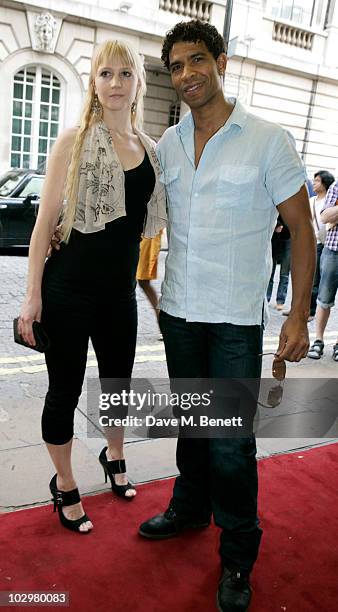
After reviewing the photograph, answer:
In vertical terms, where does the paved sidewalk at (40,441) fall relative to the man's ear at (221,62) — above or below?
below

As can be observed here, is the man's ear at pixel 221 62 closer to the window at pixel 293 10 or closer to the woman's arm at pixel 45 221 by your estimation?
the woman's arm at pixel 45 221

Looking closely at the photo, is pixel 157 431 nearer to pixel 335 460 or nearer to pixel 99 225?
pixel 335 460

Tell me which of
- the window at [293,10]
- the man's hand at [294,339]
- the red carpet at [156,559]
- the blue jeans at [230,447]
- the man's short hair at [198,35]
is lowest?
the red carpet at [156,559]

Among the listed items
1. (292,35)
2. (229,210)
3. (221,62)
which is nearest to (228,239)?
(229,210)

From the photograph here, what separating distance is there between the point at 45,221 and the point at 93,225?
0.61 feet

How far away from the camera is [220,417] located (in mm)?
2180

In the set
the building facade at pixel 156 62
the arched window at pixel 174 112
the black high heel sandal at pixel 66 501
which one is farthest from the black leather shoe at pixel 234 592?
the arched window at pixel 174 112

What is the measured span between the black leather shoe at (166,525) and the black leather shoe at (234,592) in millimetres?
385

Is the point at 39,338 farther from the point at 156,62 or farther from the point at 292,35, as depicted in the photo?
the point at 292,35

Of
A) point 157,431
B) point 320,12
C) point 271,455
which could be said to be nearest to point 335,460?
point 271,455

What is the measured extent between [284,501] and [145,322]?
3.43 m

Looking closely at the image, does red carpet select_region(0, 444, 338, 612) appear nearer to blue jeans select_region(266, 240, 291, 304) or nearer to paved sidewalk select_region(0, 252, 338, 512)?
paved sidewalk select_region(0, 252, 338, 512)

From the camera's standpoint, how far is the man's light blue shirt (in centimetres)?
197

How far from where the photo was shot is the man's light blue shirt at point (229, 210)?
1.97 metres
